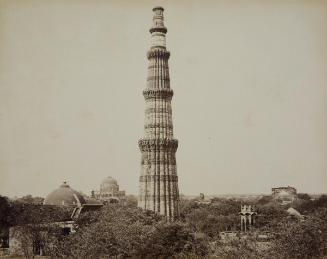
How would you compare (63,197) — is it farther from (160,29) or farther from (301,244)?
(301,244)

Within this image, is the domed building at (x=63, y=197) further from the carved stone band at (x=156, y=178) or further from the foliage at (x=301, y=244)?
the foliage at (x=301, y=244)

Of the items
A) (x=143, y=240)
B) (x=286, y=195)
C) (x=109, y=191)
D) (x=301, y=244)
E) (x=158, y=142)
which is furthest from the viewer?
(x=109, y=191)

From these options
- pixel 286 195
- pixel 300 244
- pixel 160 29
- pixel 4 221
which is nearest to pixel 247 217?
pixel 160 29

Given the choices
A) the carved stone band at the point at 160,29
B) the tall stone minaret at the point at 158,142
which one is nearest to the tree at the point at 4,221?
the tall stone minaret at the point at 158,142

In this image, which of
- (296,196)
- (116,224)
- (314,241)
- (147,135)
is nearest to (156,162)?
(147,135)

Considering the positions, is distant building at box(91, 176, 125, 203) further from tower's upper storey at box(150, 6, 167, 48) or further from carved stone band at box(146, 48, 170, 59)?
tower's upper storey at box(150, 6, 167, 48)
